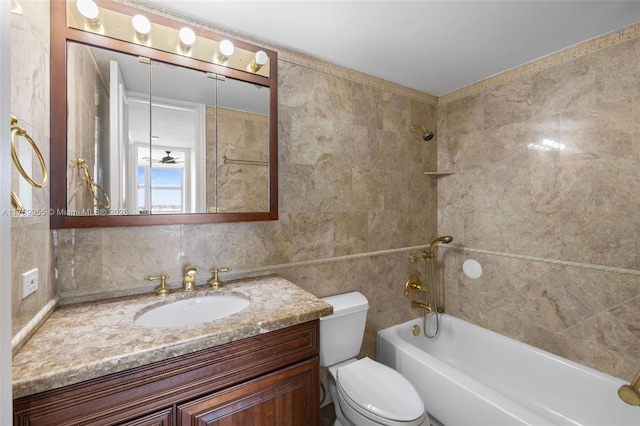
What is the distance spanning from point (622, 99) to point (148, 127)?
101 inches

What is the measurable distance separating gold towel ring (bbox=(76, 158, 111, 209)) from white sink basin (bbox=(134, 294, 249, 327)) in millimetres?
521

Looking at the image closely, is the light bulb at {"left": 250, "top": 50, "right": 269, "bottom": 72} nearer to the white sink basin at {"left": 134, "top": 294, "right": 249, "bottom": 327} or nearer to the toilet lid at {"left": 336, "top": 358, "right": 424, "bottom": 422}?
the white sink basin at {"left": 134, "top": 294, "right": 249, "bottom": 327}

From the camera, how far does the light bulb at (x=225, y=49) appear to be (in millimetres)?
1406

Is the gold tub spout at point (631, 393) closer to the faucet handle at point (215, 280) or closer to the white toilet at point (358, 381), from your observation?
the white toilet at point (358, 381)

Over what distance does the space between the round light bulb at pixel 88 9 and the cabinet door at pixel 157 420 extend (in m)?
1.53

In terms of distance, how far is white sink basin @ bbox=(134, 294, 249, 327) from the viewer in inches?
48.5

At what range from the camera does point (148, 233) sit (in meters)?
1.35

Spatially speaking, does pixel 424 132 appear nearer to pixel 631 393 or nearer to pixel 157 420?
pixel 631 393

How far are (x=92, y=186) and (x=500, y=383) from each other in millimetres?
2766

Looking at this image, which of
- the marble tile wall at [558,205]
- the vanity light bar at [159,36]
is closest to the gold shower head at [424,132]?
the marble tile wall at [558,205]

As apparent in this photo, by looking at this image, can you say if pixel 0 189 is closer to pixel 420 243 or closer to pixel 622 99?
pixel 420 243

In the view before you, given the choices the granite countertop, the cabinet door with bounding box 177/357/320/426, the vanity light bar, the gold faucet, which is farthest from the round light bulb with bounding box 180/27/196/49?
the cabinet door with bounding box 177/357/320/426

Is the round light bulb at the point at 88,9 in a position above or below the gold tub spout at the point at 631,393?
above

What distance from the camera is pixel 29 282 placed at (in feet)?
2.97
